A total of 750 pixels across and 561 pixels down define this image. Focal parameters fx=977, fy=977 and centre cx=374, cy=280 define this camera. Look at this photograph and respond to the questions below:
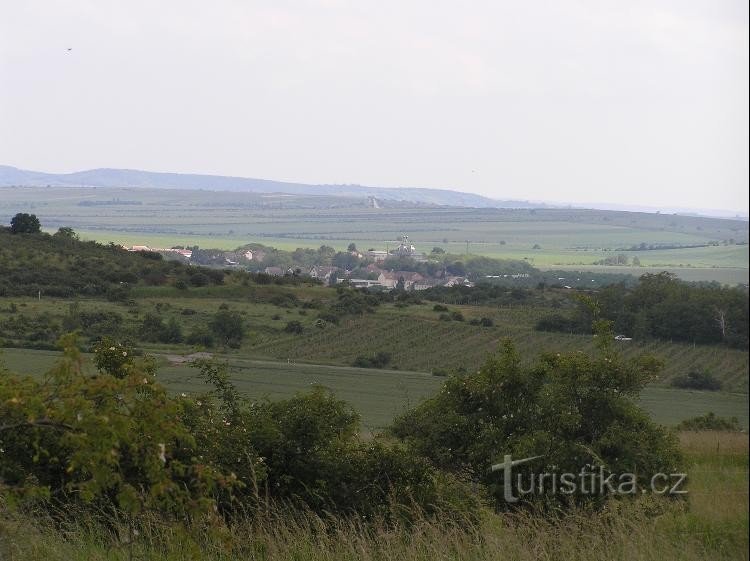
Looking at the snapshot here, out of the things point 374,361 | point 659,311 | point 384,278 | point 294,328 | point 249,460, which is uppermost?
point 249,460

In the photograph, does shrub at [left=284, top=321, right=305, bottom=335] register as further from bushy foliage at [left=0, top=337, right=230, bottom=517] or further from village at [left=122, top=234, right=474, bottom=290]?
bushy foliage at [left=0, top=337, right=230, bottom=517]

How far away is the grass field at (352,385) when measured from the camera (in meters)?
19.4

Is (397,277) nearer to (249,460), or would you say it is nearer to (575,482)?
(575,482)

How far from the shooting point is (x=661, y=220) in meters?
93.8

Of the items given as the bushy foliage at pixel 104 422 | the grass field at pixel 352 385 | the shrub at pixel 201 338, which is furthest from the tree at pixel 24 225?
the bushy foliage at pixel 104 422

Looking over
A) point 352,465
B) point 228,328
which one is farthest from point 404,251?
point 352,465

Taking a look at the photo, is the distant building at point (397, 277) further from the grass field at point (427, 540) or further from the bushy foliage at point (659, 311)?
the grass field at point (427, 540)

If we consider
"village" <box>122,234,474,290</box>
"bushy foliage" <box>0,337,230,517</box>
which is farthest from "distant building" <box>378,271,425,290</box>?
"bushy foliage" <box>0,337,230,517</box>

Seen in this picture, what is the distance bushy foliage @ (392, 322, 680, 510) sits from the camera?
9383 millimetres

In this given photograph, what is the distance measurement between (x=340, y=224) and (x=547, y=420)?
131 m

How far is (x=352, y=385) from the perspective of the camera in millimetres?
26469

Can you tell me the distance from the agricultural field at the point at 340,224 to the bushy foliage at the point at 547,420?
190 feet

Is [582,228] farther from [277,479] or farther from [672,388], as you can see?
[277,479]

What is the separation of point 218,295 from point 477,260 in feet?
143
